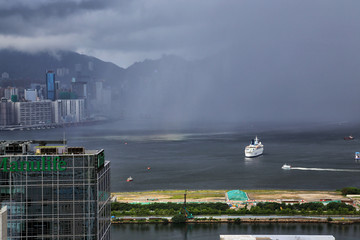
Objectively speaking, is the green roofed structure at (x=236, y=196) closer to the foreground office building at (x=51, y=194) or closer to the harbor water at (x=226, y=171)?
the harbor water at (x=226, y=171)

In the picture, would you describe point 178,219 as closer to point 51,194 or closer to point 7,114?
point 51,194

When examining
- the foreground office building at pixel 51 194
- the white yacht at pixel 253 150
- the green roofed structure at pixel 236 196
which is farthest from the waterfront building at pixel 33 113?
the foreground office building at pixel 51 194

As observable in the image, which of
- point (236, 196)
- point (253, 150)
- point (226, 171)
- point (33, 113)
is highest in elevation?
point (33, 113)

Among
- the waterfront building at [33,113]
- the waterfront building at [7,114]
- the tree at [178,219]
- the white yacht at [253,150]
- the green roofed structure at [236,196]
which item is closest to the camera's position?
the tree at [178,219]

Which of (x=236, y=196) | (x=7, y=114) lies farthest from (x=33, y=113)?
(x=236, y=196)

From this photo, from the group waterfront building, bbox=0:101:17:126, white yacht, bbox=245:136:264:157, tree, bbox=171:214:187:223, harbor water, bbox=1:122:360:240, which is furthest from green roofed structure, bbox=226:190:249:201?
waterfront building, bbox=0:101:17:126

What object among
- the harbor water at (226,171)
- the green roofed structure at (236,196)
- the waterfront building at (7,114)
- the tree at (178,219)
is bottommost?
the harbor water at (226,171)
